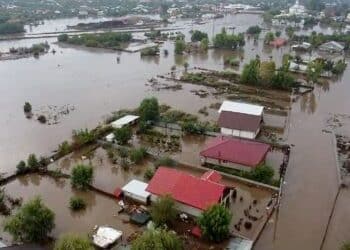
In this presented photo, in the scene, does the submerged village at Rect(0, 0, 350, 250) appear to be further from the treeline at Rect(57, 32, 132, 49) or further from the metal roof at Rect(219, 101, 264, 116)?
the treeline at Rect(57, 32, 132, 49)

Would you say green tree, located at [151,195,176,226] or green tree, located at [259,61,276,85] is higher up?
green tree, located at [259,61,276,85]

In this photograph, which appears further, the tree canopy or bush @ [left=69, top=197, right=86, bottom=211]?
the tree canopy

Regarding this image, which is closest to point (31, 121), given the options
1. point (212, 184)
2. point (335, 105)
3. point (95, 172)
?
point (95, 172)

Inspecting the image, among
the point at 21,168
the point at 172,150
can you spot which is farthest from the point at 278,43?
the point at 21,168

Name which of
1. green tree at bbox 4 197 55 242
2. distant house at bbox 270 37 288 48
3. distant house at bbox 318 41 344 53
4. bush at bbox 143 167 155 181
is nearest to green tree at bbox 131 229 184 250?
green tree at bbox 4 197 55 242

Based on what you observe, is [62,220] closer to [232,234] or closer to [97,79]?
[232,234]

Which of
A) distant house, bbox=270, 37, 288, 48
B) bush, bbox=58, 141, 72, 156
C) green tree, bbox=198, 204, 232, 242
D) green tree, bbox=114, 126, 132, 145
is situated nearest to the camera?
green tree, bbox=198, 204, 232, 242

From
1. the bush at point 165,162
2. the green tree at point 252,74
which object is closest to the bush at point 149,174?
the bush at point 165,162
